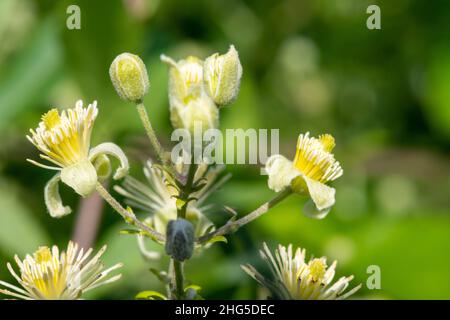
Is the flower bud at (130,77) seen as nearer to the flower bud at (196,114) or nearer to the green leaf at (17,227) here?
the flower bud at (196,114)

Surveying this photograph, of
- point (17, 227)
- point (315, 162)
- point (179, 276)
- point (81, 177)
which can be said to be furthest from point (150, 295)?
point (17, 227)

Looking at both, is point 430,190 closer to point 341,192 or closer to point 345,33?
point 341,192

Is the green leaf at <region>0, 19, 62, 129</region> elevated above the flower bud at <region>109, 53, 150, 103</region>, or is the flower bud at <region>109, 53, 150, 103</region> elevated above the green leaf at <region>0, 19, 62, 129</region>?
the green leaf at <region>0, 19, 62, 129</region>

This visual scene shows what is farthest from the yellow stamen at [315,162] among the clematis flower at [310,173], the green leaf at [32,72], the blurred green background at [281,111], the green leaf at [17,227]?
the green leaf at [32,72]

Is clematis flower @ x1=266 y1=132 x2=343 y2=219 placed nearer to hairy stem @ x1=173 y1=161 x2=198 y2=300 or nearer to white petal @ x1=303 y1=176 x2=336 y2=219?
white petal @ x1=303 y1=176 x2=336 y2=219

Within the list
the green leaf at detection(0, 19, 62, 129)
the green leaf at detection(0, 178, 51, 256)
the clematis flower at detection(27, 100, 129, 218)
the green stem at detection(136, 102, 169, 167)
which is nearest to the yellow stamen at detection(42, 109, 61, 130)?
the clematis flower at detection(27, 100, 129, 218)

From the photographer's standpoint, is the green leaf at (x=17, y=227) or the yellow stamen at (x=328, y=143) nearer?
the yellow stamen at (x=328, y=143)

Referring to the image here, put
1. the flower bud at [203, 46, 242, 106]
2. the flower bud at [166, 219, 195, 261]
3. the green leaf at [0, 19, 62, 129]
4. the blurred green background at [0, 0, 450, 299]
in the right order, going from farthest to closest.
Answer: the green leaf at [0, 19, 62, 129], the blurred green background at [0, 0, 450, 299], the flower bud at [203, 46, 242, 106], the flower bud at [166, 219, 195, 261]
